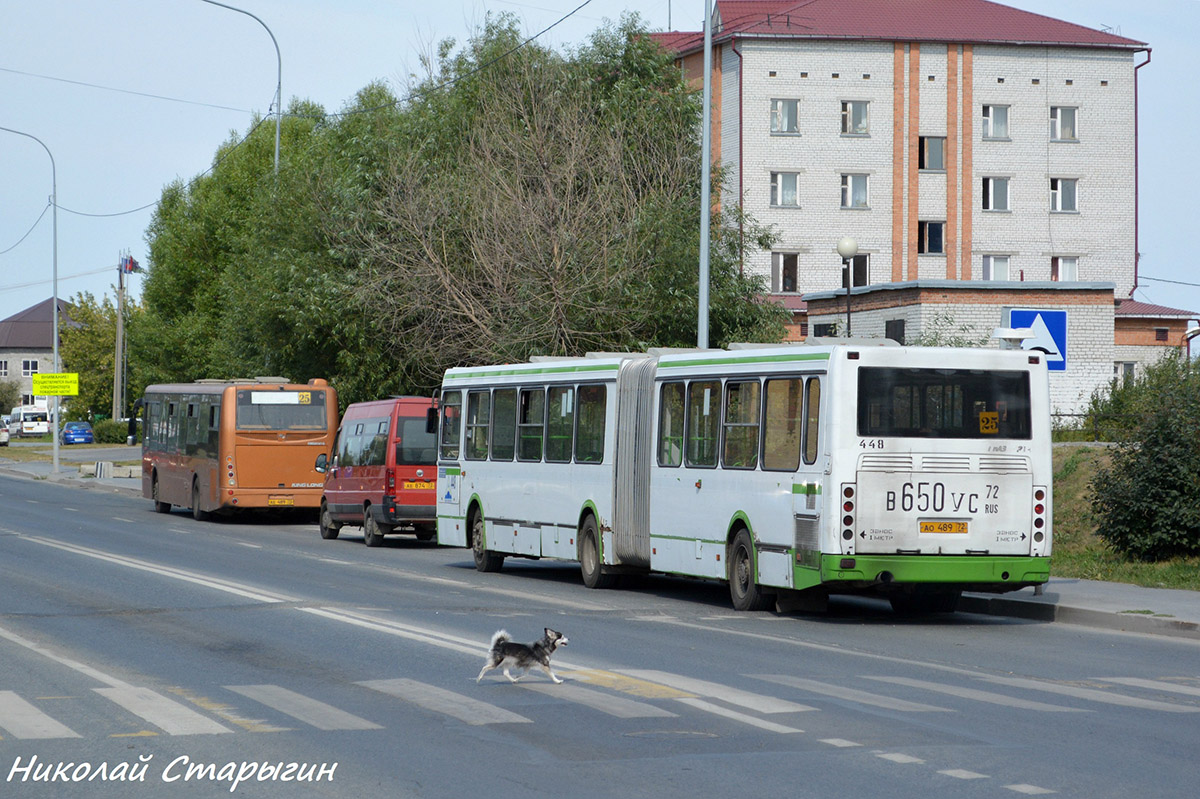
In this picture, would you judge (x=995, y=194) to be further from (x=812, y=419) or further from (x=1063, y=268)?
(x=812, y=419)

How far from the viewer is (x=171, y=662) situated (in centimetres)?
1168

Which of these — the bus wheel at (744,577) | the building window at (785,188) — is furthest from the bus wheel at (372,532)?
the building window at (785,188)

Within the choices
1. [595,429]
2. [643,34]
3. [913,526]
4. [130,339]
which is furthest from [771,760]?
[130,339]

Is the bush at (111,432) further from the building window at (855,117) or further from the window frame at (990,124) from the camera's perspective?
the window frame at (990,124)

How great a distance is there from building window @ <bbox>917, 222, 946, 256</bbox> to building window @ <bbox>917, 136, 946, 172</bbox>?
2.15 meters

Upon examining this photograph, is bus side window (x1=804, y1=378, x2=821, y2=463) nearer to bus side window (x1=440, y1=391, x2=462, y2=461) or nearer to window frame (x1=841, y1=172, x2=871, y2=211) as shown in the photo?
bus side window (x1=440, y1=391, x2=462, y2=461)

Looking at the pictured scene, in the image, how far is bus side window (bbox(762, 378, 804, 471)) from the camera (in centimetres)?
1577

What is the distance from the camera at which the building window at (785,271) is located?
58844 mm

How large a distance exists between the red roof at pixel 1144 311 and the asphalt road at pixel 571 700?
43406 mm

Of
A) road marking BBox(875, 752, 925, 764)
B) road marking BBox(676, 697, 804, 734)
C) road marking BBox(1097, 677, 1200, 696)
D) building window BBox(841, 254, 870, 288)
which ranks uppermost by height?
building window BBox(841, 254, 870, 288)

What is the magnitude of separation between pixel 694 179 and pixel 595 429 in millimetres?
15938

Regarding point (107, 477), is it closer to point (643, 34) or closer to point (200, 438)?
point (200, 438)

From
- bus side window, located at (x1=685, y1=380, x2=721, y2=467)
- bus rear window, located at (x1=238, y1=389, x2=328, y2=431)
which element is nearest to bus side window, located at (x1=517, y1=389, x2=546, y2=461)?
bus side window, located at (x1=685, y1=380, x2=721, y2=467)

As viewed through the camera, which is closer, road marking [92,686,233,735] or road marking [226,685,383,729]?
road marking [92,686,233,735]
